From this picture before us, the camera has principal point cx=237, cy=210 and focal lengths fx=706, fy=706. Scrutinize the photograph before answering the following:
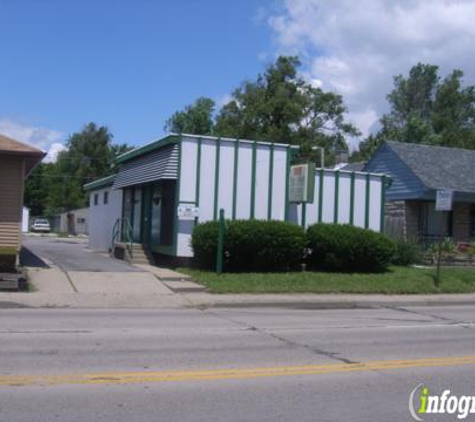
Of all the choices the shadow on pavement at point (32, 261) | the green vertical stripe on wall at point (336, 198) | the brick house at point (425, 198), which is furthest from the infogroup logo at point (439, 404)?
the brick house at point (425, 198)

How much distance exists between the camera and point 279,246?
2066cm

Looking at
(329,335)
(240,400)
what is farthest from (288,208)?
(240,400)

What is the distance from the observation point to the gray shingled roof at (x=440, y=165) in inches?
1169

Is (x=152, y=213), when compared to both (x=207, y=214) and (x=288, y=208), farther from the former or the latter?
(x=288, y=208)

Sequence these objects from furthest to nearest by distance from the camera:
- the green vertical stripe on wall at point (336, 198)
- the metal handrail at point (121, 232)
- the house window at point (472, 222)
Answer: the house window at point (472, 222) → the metal handrail at point (121, 232) → the green vertical stripe on wall at point (336, 198)

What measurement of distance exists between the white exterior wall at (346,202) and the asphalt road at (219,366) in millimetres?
9596

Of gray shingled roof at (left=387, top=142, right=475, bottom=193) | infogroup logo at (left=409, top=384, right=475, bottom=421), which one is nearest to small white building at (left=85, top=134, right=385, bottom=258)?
gray shingled roof at (left=387, top=142, right=475, bottom=193)

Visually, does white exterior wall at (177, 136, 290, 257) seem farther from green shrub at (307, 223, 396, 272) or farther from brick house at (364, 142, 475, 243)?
brick house at (364, 142, 475, 243)

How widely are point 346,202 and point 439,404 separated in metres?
17.3

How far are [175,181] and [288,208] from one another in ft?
12.5

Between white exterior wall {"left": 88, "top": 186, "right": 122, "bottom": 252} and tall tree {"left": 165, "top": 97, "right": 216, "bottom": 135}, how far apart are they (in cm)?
3476

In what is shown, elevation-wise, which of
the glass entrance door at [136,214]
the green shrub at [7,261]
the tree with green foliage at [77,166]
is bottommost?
the green shrub at [7,261]

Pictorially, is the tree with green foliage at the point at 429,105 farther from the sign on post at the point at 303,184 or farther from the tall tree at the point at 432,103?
the sign on post at the point at 303,184

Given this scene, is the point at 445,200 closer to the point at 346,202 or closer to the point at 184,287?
the point at 346,202
